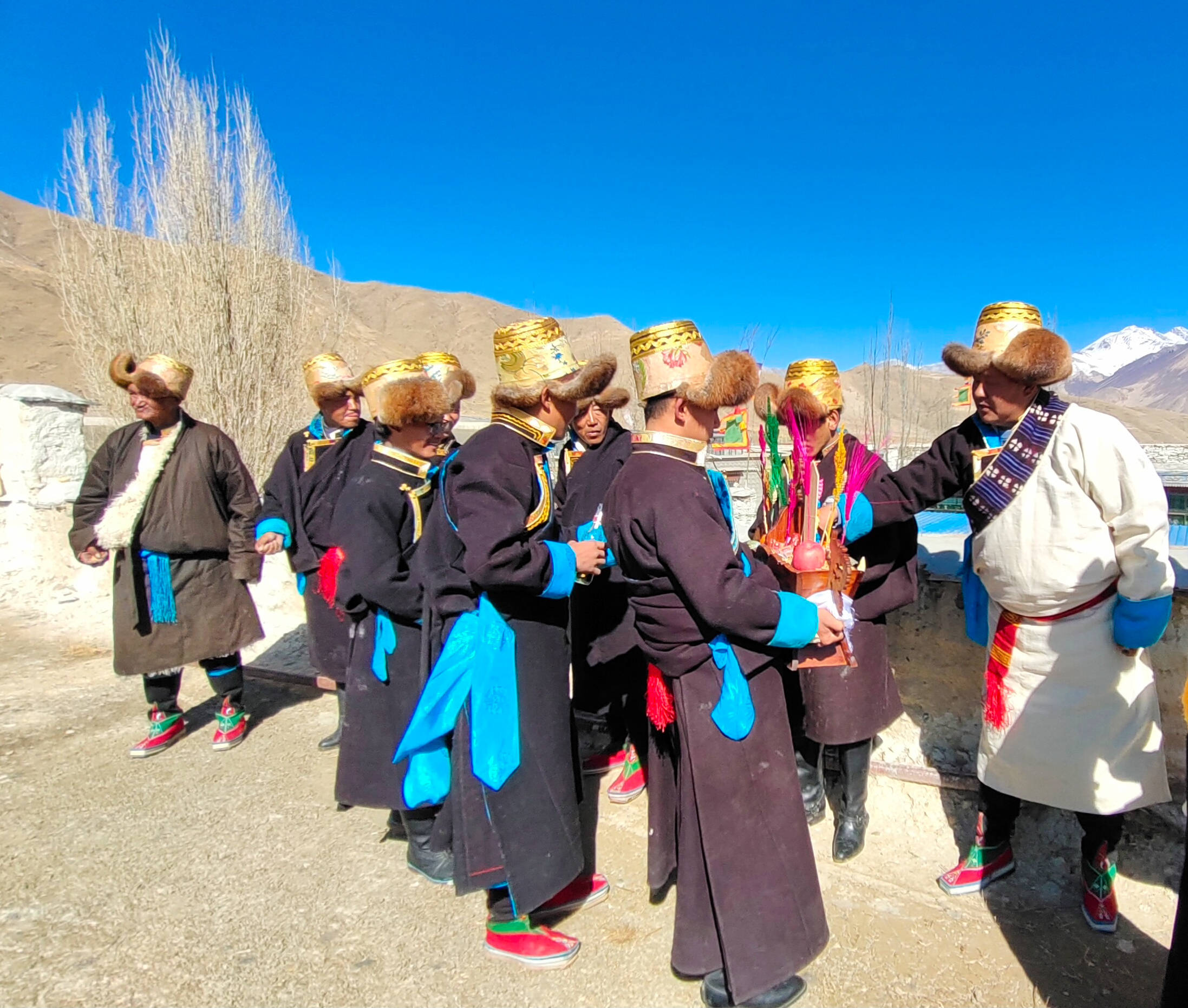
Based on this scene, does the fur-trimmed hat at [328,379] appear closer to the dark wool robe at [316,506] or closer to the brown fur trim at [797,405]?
the dark wool robe at [316,506]

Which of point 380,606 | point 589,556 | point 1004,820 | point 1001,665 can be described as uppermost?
point 589,556

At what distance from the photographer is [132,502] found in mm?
3727

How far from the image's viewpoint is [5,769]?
3.71 m

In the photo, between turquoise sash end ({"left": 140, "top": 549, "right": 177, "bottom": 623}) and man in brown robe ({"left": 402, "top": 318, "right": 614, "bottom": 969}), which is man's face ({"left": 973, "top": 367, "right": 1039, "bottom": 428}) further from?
turquoise sash end ({"left": 140, "top": 549, "right": 177, "bottom": 623})

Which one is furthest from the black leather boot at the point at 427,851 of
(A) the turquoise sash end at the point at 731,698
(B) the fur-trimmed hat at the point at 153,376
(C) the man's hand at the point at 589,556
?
(B) the fur-trimmed hat at the point at 153,376

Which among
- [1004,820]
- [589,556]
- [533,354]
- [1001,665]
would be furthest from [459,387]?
[1004,820]

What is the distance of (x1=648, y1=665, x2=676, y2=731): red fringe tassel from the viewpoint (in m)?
2.09

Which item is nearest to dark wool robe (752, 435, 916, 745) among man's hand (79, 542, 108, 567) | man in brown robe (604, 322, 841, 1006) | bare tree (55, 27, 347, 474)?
man in brown robe (604, 322, 841, 1006)

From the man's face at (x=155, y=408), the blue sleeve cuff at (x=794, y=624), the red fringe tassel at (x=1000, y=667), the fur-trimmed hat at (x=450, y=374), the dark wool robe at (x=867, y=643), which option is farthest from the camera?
the man's face at (x=155, y=408)

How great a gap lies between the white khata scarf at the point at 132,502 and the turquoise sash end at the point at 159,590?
140 mm

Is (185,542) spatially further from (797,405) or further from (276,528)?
(797,405)

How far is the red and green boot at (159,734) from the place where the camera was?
383 cm

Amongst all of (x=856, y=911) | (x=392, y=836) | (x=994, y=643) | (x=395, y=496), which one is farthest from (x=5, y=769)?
(x=994, y=643)

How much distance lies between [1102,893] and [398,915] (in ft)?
7.70
